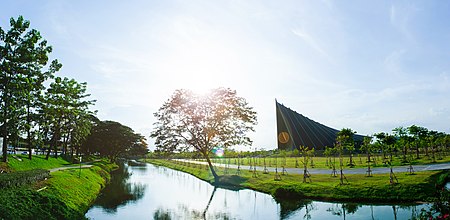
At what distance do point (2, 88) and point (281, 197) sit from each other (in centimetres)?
2924

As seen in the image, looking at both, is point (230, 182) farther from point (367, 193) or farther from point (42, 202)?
point (42, 202)

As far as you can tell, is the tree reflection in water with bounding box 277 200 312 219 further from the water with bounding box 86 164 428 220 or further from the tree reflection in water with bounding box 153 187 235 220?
the tree reflection in water with bounding box 153 187 235 220

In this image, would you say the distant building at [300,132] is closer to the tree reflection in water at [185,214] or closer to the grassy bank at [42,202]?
the tree reflection in water at [185,214]

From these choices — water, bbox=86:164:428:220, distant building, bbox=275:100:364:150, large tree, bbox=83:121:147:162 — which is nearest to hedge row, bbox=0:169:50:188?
water, bbox=86:164:428:220

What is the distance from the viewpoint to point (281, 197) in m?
28.7

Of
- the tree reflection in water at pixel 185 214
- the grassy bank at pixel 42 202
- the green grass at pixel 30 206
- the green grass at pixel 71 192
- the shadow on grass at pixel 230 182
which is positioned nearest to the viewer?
the green grass at pixel 30 206

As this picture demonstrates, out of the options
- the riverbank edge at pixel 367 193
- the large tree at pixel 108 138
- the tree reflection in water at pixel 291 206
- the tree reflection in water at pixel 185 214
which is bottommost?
the tree reflection in water at pixel 185 214

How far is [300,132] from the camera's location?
112m

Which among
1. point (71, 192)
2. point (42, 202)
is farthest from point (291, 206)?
point (71, 192)

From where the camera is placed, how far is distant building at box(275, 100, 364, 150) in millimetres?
109062

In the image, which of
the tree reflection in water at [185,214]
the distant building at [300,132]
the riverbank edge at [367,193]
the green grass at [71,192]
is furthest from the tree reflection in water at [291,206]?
the distant building at [300,132]

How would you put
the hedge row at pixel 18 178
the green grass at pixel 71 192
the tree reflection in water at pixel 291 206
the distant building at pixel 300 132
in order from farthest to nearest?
the distant building at pixel 300 132
the tree reflection in water at pixel 291 206
the green grass at pixel 71 192
the hedge row at pixel 18 178

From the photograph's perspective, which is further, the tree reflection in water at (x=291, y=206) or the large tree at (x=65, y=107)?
the large tree at (x=65, y=107)

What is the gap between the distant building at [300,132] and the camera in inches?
4294
